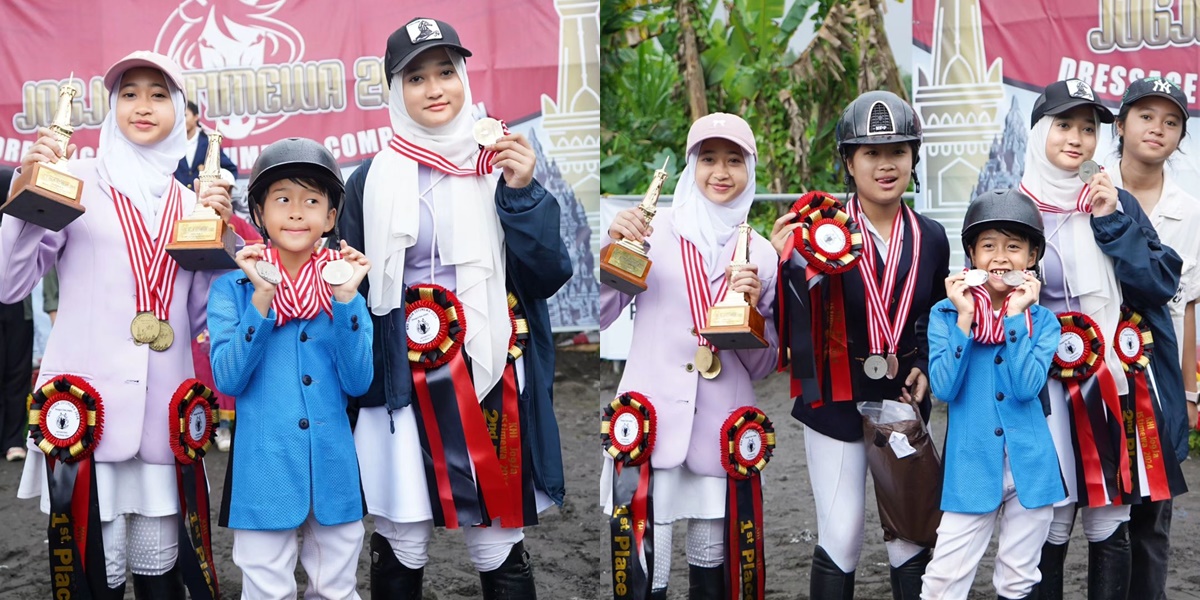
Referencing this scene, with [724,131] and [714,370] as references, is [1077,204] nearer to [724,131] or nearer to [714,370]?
[724,131]

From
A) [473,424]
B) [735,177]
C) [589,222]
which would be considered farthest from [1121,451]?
[589,222]

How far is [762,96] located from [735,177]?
6.42 metres

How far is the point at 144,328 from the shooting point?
13.8 feet

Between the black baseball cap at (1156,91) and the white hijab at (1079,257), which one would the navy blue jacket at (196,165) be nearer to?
the white hijab at (1079,257)

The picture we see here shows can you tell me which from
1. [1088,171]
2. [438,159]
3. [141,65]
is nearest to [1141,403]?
[1088,171]

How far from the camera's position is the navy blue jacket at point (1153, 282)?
4.42 metres

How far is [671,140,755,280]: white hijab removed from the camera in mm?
4539

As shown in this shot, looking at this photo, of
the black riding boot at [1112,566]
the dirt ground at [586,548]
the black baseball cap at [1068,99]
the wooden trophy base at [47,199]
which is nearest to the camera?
the wooden trophy base at [47,199]

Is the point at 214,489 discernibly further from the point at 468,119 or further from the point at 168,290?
the point at 468,119

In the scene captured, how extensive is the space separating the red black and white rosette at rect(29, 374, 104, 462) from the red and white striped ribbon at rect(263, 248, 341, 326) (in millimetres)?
823

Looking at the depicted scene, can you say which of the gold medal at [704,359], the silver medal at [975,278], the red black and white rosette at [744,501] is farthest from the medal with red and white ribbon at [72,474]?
the silver medal at [975,278]

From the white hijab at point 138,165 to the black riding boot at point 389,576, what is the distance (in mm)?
1333

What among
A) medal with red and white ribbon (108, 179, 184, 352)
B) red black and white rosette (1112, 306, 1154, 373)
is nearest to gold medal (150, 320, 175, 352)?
medal with red and white ribbon (108, 179, 184, 352)

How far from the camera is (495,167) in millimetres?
4180
